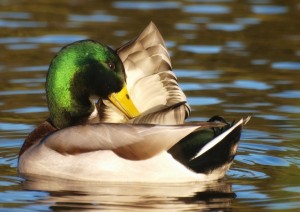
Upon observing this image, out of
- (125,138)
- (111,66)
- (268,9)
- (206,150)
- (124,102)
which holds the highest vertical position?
(268,9)

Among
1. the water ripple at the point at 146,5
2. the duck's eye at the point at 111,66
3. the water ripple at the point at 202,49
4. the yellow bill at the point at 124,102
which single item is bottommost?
the yellow bill at the point at 124,102

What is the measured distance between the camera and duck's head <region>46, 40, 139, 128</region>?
10.1 meters

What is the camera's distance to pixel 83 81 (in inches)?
401

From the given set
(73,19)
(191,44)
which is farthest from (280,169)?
(73,19)

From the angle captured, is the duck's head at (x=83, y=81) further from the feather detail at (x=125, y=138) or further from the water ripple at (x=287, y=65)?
the water ripple at (x=287, y=65)

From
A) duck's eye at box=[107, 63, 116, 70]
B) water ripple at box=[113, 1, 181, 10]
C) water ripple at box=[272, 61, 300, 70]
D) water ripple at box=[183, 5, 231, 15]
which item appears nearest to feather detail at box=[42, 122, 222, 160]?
duck's eye at box=[107, 63, 116, 70]

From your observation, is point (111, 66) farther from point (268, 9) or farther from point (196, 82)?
point (268, 9)

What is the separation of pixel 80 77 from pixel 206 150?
143 centimetres

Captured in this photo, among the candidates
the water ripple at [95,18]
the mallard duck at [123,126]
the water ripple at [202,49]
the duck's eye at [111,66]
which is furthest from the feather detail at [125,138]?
the water ripple at [95,18]

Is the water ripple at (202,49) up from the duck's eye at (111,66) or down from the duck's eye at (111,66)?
up

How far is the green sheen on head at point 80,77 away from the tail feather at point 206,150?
100 cm

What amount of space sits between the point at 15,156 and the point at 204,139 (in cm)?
207

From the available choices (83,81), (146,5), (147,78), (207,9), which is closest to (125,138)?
(83,81)

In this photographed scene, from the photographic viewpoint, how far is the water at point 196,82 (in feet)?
30.5
